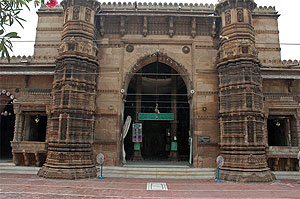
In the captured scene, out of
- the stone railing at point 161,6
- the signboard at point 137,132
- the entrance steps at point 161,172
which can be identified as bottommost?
the entrance steps at point 161,172

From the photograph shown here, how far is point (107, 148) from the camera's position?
45.6 ft

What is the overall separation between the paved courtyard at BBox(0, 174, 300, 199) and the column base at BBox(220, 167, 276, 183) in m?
0.39

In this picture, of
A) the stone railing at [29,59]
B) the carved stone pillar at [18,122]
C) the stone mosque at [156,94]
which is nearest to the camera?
the stone mosque at [156,94]

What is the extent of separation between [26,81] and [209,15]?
45.4ft

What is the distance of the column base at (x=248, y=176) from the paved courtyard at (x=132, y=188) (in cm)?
39

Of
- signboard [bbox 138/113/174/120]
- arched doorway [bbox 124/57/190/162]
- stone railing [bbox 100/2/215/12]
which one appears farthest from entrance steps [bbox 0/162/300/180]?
stone railing [bbox 100/2/215/12]

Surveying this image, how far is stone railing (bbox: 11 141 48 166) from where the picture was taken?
13.7 meters

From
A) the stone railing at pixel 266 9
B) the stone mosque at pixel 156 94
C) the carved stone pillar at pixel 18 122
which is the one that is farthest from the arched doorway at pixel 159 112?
the stone railing at pixel 266 9

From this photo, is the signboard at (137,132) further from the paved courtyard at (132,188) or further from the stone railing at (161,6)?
the stone railing at (161,6)

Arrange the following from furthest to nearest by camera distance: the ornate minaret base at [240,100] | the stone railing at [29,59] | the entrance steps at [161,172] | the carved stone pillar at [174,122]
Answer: the carved stone pillar at [174,122] < the stone railing at [29,59] < the entrance steps at [161,172] < the ornate minaret base at [240,100]

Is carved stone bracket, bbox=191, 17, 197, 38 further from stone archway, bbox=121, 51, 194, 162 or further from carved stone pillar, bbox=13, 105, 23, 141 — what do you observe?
carved stone pillar, bbox=13, 105, 23, 141

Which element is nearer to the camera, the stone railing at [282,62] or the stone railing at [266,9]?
the stone railing at [282,62]

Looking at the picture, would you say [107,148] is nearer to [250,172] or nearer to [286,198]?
[250,172]

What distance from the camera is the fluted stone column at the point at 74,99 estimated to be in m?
12.2
